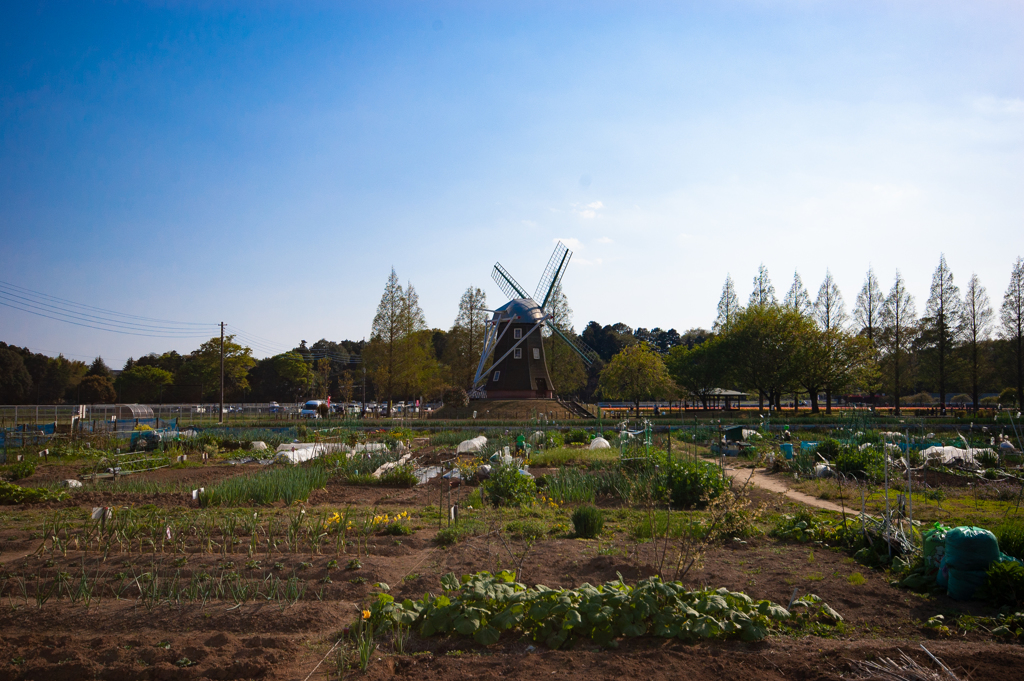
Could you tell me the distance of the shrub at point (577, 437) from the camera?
1938cm

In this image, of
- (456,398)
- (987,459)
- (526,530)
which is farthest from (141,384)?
(987,459)

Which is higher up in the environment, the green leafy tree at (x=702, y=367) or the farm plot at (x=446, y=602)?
the green leafy tree at (x=702, y=367)

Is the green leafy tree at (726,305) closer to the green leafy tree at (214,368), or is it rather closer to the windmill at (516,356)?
the windmill at (516,356)

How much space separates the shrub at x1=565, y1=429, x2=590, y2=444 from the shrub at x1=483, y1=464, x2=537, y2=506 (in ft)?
33.3

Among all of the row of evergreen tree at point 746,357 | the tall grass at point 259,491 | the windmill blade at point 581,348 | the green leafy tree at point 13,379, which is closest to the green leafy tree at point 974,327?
the row of evergreen tree at point 746,357

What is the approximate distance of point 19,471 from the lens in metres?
12.5

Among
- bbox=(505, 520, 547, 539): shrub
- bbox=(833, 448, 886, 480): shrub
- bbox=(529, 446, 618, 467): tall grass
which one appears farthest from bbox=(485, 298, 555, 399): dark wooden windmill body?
bbox=(505, 520, 547, 539): shrub

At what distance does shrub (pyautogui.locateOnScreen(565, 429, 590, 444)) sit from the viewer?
1938 centimetres

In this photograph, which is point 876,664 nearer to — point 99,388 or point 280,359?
point 99,388

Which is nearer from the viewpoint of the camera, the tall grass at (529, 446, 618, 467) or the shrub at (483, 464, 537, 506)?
the shrub at (483, 464, 537, 506)

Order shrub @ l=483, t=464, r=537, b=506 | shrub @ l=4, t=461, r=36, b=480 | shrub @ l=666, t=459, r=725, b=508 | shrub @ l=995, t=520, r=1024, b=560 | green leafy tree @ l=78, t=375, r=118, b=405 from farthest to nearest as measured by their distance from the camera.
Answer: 1. green leafy tree @ l=78, t=375, r=118, b=405
2. shrub @ l=4, t=461, r=36, b=480
3. shrub @ l=483, t=464, r=537, b=506
4. shrub @ l=666, t=459, r=725, b=508
5. shrub @ l=995, t=520, r=1024, b=560

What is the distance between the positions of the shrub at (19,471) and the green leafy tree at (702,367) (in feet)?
133

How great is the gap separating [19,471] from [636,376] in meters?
39.3

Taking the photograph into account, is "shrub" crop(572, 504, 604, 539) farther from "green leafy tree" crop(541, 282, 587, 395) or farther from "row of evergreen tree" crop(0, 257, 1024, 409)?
"green leafy tree" crop(541, 282, 587, 395)
